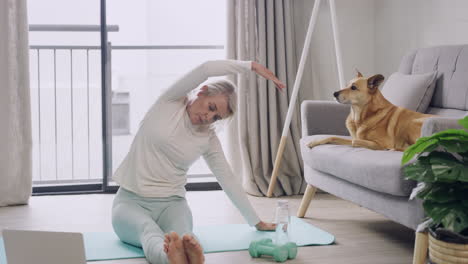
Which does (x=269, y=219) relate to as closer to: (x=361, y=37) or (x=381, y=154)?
(x=381, y=154)

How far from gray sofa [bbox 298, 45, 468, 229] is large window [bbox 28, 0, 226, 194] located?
1360 mm

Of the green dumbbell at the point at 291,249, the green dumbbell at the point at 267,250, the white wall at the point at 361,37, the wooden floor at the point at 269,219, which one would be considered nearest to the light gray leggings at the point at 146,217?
the wooden floor at the point at 269,219

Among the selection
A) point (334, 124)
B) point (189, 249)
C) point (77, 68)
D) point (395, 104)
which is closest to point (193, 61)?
point (77, 68)

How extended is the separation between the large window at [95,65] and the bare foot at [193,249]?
2470mm

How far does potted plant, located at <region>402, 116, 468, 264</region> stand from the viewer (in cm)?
195

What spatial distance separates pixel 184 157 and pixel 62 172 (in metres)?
2.45

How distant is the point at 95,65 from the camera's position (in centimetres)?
470

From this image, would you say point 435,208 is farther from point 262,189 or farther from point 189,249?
point 262,189

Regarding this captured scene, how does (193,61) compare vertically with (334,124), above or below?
above

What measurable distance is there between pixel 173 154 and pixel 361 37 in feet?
7.39

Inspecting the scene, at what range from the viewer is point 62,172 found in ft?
15.5

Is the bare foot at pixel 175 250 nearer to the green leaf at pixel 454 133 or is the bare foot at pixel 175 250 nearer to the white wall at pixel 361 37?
the green leaf at pixel 454 133

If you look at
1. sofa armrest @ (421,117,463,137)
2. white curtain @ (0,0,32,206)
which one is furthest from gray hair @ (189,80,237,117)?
white curtain @ (0,0,32,206)

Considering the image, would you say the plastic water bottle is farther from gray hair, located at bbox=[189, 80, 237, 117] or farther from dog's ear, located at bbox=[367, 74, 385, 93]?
dog's ear, located at bbox=[367, 74, 385, 93]
